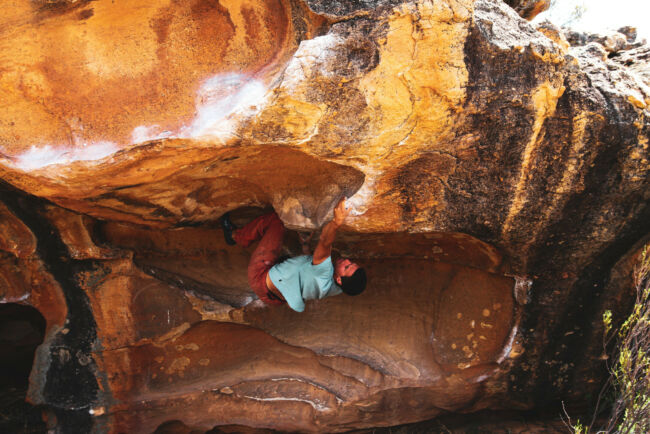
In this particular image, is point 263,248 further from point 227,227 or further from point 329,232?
point 329,232

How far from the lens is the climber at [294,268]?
2.43 metres

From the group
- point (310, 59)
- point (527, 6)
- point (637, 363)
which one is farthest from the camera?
point (527, 6)

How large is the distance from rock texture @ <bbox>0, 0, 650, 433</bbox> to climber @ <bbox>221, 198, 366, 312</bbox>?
5.7 inches

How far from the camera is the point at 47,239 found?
257 cm

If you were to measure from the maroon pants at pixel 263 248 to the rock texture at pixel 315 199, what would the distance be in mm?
138

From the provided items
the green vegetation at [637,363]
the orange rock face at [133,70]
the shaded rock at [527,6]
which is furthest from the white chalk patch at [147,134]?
the shaded rock at [527,6]

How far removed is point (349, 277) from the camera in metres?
2.42

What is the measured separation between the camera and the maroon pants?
2.69 metres

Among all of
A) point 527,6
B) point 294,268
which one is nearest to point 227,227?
point 294,268

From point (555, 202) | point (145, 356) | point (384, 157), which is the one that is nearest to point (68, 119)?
point (384, 157)

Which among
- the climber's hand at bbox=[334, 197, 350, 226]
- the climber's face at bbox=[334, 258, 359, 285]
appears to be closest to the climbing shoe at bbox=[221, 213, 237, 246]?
the climber's face at bbox=[334, 258, 359, 285]

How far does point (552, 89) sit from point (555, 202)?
22.9 inches

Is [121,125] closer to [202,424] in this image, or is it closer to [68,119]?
[68,119]

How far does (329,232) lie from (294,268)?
41cm
